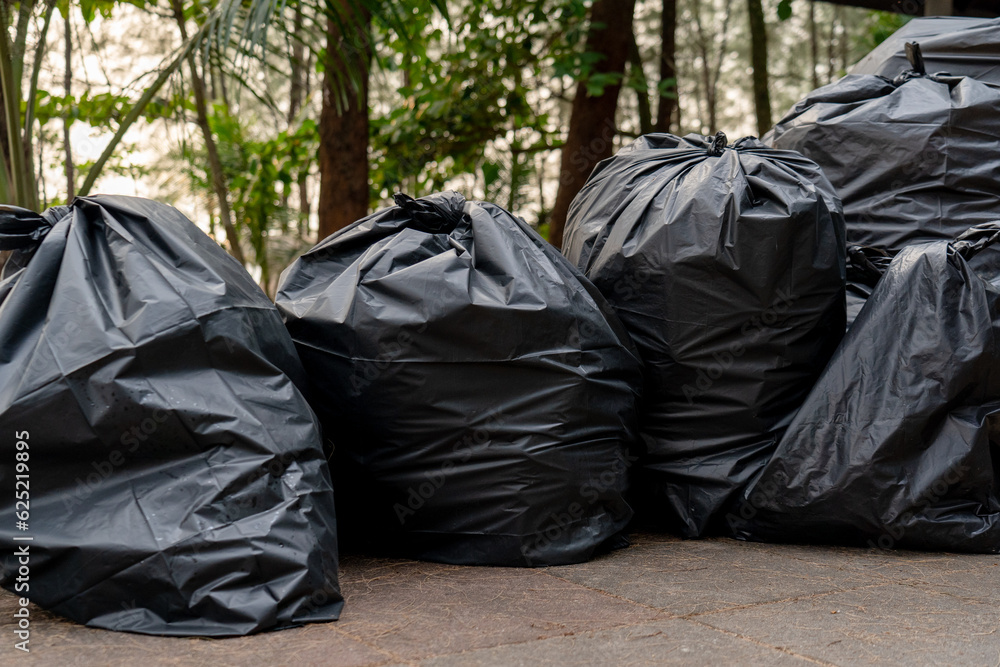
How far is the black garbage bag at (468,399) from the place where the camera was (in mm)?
1944

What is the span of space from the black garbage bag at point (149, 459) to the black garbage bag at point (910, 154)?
186cm

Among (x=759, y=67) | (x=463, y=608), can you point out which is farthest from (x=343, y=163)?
(x=759, y=67)

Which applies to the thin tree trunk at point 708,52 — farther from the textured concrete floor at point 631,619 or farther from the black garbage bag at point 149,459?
the black garbage bag at point 149,459

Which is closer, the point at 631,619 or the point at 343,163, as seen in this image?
the point at 631,619

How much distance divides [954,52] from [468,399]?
2.23 m

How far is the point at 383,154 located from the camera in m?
6.49

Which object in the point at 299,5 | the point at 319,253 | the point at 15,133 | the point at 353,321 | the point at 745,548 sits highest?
the point at 299,5

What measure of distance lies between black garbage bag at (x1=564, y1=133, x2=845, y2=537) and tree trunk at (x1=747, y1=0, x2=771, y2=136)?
5.17 metres

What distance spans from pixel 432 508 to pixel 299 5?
1844mm

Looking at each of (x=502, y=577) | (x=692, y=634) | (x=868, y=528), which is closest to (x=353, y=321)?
(x=502, y=577)

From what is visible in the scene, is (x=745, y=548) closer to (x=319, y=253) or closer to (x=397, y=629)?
(x=397, y=629)

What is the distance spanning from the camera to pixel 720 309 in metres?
2.23

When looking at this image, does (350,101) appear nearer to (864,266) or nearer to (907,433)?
(864,266)

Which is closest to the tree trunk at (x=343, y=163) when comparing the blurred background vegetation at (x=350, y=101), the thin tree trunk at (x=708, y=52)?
the blurred background vegetation at (x=350, y=101)
